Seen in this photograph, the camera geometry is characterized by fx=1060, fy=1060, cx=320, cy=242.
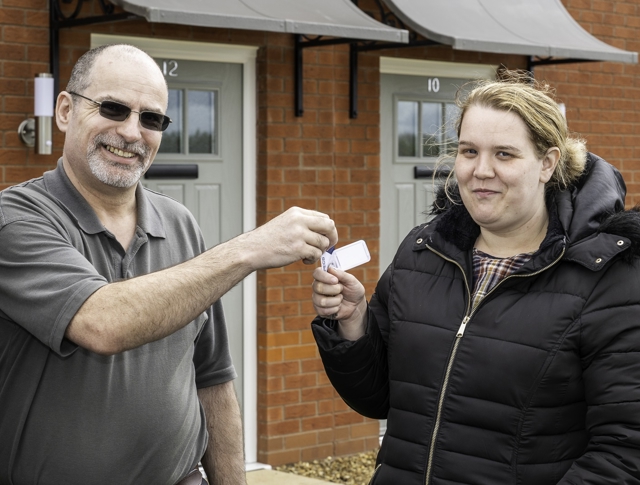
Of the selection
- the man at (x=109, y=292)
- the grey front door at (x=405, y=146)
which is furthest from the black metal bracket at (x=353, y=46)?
the man at (x=109, y=292)

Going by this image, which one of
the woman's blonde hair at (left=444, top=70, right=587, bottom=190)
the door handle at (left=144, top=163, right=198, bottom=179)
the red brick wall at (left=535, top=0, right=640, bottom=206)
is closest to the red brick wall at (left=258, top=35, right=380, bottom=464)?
the door handle at (left=144, top=163, right=198, bottom=179)

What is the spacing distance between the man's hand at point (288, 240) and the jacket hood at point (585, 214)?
0.48 m

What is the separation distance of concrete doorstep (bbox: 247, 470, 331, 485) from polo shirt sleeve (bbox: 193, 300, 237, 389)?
11.1 ft

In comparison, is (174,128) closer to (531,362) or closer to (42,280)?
(42,280)

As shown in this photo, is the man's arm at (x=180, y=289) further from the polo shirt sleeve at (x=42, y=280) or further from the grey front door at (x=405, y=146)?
the grey front door at (x=405, y=146)

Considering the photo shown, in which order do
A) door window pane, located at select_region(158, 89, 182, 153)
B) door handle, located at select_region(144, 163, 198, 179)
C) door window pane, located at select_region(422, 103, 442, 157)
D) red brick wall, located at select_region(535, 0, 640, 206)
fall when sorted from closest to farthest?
door handle, located at select_region(144, 163, 198, 179), door window pane, located at select_region(158, 89, 182, 153), door window pane, located at select_region(422, 103, 442, 157), red brick wall, located at select_region(535, 0, 640, 206)

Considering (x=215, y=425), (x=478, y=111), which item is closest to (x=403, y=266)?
(x=478, y=111)

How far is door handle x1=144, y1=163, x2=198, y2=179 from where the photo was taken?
661cm

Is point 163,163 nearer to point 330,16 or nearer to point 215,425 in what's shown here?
point 330,16

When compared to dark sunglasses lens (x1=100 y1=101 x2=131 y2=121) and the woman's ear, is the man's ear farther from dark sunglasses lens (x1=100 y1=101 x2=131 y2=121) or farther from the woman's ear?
the woman's ear

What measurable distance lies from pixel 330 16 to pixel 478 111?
3.57 meters

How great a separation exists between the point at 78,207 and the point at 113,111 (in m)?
0.31

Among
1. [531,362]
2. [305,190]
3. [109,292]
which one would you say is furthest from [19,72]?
[531,362]

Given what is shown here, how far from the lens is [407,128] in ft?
26.1
